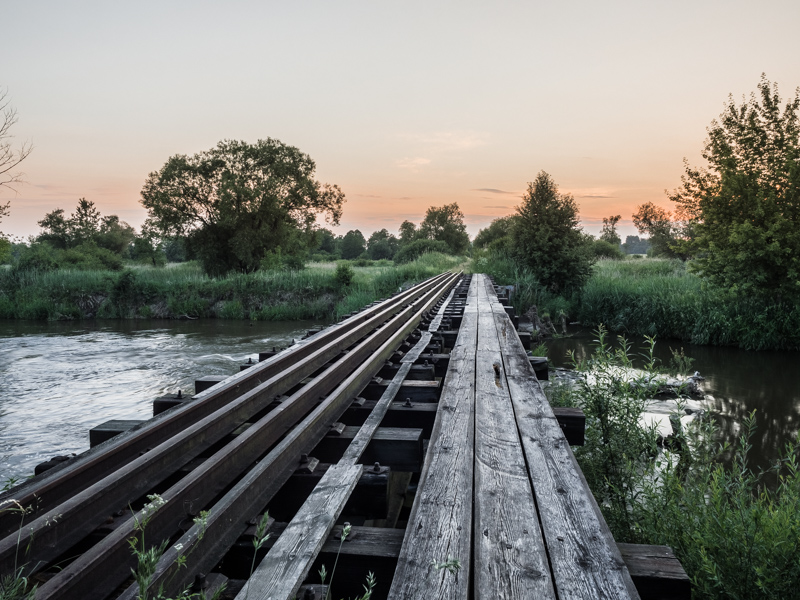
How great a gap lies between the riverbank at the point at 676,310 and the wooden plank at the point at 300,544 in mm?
14625

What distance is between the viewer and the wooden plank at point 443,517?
1.36 metres

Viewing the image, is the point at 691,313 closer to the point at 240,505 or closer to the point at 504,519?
the point at 504,519

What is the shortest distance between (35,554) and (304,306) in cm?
2151

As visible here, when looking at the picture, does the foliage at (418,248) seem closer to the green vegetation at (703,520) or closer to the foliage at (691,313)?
the foliage at (691,313)

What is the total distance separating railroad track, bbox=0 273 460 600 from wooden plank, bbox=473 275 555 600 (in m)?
0.44

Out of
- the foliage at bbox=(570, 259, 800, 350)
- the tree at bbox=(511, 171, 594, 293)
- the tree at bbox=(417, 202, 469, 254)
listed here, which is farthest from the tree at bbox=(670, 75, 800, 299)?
the tree at bbox=(417, 202, 469, 254)

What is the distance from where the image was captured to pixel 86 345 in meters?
14.4

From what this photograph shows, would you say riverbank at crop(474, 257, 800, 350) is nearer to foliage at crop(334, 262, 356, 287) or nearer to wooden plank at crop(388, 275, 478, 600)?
foliage at crop(334, 262, 356, 287)

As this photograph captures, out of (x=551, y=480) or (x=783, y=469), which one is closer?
(x=551, y=480)

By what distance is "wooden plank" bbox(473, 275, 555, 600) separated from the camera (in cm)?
136

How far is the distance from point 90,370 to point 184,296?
12718 millimetres

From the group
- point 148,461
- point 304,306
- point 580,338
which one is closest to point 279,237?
point 304,306

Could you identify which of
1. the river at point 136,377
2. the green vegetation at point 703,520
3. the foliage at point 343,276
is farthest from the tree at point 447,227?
the green vegetation at point 703,520

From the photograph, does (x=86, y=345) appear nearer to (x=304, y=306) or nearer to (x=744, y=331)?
(x=304, y=306)
